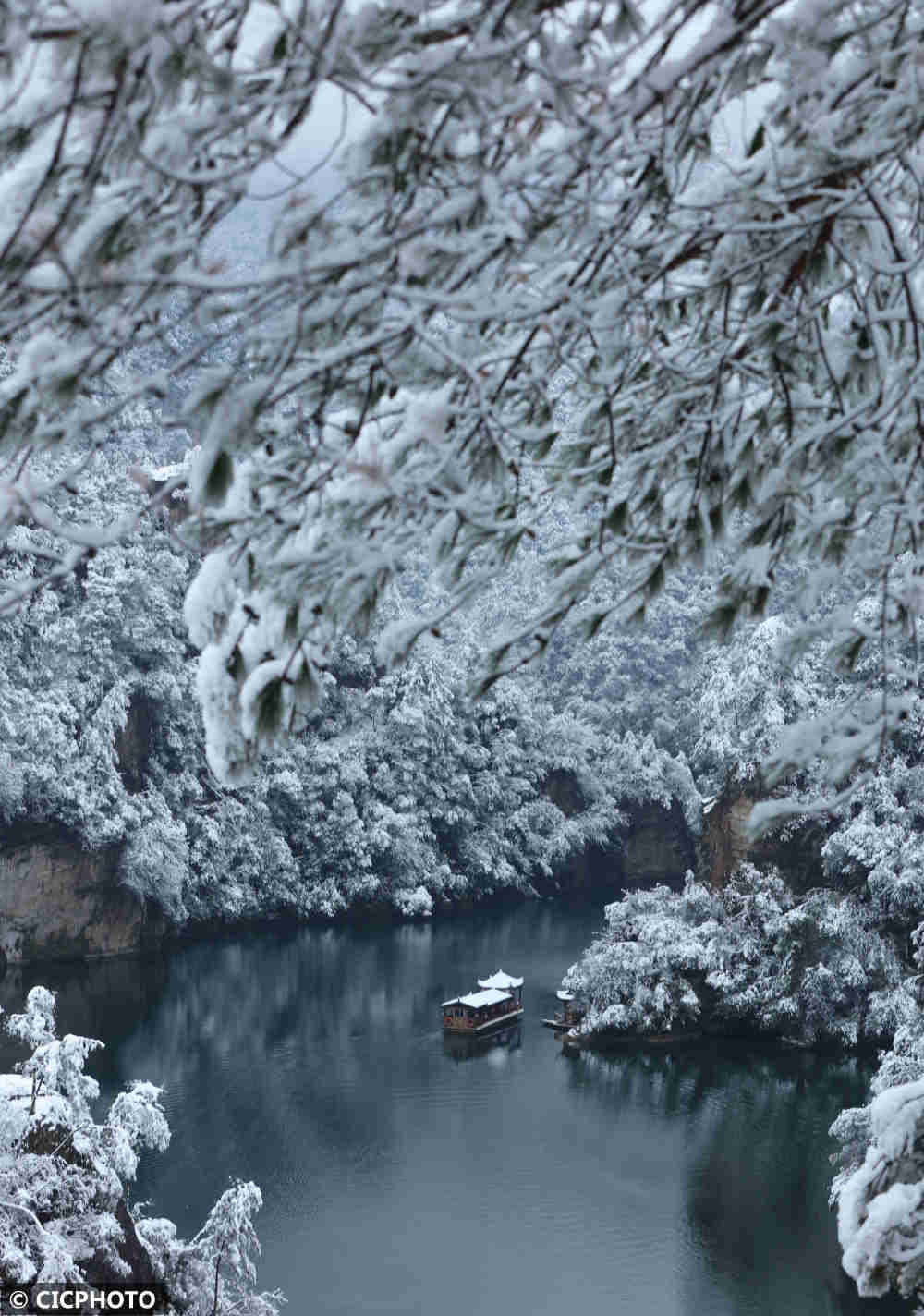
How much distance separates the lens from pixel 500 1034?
16.7m

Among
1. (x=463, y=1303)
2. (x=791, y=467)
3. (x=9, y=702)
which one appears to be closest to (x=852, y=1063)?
(x=463, y=1303)

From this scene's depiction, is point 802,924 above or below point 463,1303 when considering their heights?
above

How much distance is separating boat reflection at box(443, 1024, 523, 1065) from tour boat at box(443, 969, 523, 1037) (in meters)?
0.09

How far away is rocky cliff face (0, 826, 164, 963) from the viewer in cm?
1823

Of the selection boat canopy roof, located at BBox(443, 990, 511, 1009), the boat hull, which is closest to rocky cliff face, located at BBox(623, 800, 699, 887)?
boat canopy roof, located at BBox(443, 990, 511, 1009)

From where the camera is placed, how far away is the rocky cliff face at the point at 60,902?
18234mm

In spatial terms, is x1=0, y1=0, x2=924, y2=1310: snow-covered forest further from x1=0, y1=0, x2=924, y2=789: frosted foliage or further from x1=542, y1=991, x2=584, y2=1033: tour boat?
x1=542, y1=991, x2=584, y2=1033: tour boat

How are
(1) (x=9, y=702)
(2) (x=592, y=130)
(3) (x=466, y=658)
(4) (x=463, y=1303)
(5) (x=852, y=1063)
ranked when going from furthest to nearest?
(3) (x=466, y=658)
(1) (x=9, y=702)
(5) (x=852, y=1063)
(4) (x=463, y=1303)
(2) (x=592, y=130)

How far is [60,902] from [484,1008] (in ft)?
20.6

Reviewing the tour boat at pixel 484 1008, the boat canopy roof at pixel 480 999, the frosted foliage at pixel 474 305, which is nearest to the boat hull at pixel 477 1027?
the tour boat at pixel 484 1008

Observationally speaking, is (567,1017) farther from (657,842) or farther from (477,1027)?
(657,842)

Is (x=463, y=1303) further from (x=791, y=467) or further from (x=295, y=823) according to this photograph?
(x=295, y=823)

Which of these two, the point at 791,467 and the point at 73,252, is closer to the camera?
the point at 73,252

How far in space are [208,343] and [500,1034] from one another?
52.4 feet
